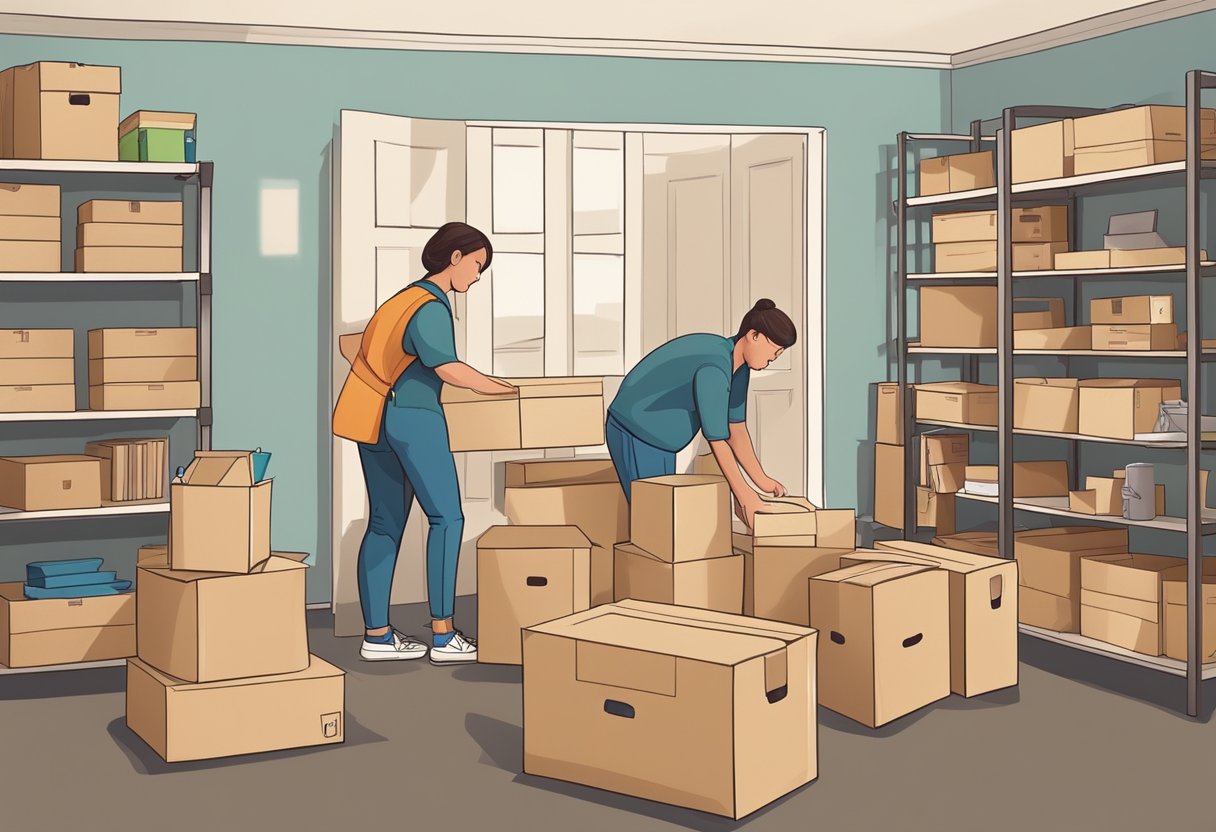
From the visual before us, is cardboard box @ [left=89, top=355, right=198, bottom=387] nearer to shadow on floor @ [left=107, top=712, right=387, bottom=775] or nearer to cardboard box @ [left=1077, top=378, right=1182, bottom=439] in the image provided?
shadow on floor @ [left=107, top=712, right=387, bottom=775]

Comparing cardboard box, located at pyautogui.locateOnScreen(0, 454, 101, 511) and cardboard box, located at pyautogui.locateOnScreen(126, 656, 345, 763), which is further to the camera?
cardboard box, located at pyautogui.locateOnScreen(0, 454, 101, 511)

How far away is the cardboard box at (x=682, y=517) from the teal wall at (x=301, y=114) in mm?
1621

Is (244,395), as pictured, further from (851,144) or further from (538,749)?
(851,144)

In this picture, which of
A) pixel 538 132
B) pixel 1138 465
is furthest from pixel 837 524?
pixel 538 132

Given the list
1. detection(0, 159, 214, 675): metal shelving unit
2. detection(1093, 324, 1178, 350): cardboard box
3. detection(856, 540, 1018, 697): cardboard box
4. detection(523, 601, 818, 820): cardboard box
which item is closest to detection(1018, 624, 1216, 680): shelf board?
detection(856, 540, 1018, 697): cardboard box

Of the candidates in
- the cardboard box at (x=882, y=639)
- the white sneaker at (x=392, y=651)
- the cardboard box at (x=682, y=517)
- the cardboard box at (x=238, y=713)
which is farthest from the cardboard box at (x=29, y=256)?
the cardboard box at (x=882, y=639)

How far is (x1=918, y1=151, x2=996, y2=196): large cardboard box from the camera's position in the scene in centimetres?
495

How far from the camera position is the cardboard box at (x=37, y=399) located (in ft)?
13.0

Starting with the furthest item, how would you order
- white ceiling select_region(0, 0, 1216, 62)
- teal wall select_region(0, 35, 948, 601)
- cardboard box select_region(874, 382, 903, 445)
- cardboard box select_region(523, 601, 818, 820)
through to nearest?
cardboard box select_region(874, 382, 903, 445)
teal wall select_region(0, 35, 948, 601)
white ceiling select_region(0, 0, 1216, 62)
cardboard box select_region(523, 601, 818, 820)

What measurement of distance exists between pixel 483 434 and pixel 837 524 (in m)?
1.32

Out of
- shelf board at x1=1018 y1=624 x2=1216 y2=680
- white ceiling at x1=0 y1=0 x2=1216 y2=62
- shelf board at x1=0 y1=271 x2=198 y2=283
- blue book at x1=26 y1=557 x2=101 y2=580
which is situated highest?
white ceiling at x1=0 y1=0 x2=1216 y2=62

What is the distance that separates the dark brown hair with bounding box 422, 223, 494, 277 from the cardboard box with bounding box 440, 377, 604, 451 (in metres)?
0.55

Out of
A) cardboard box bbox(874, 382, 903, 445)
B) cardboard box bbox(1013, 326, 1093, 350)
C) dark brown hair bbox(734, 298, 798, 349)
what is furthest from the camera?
cardboard box bbox(874, 382, 903, 445)

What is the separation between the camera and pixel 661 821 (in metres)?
2.81
